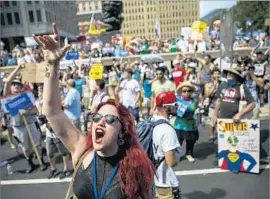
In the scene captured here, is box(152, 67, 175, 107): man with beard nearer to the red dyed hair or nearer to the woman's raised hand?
the red dyed hair

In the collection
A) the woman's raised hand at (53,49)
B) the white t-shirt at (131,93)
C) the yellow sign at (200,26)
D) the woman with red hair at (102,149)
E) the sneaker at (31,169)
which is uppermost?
the yellow sign at (200,26)

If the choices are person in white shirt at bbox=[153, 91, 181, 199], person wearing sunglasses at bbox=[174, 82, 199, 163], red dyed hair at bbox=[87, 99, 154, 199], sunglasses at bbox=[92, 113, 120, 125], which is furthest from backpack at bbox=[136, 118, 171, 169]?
person wearing sunglasses at bbox=[174, 82, 199, 163]

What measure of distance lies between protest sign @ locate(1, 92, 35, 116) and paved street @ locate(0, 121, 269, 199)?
1185 mm

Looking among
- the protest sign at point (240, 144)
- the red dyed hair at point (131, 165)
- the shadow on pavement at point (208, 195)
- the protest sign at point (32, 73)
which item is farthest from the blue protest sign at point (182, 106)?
the red dyed hair at point (131, 165)

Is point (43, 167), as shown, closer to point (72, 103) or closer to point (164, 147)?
point (72, 103)

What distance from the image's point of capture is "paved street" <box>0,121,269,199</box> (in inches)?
172

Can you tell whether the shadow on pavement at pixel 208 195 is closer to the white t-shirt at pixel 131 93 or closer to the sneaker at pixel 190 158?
the sneaker at pixel 190 158

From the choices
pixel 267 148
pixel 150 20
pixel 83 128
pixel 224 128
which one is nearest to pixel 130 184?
pixel 224 128

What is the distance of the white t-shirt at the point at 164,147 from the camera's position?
9.35ft

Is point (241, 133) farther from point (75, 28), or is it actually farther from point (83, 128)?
point (75, 28)

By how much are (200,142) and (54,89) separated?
484 centimetres

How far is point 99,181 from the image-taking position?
190 centimetres

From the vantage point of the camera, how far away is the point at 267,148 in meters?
5.71

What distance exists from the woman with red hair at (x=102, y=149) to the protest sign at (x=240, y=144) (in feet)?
9.94
